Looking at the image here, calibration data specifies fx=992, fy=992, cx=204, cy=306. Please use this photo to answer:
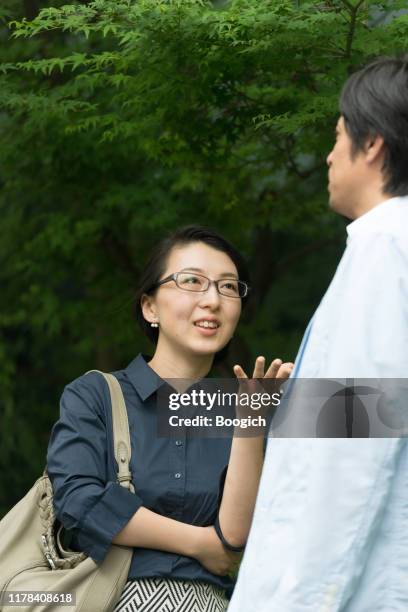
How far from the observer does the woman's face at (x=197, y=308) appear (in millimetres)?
2684

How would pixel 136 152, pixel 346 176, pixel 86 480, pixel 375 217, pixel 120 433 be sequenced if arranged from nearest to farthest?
pixel 375 217
pixel 346 176
pixel 86 480
pixel 120 433
pixel 136 152

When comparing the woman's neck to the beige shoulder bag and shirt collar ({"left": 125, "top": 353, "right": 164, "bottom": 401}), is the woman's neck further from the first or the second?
the beige shoulder bag

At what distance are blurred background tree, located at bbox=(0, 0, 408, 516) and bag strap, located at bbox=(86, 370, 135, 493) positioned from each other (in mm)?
1518

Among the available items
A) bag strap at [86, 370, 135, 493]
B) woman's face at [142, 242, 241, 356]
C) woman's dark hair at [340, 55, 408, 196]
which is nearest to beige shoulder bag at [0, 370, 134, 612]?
bag strap at [86, 370, 135, 493]

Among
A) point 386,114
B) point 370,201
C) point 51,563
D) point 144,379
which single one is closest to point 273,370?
point 370,201

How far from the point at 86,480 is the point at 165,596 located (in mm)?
343

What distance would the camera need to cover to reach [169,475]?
2502mm

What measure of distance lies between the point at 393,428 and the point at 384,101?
616 mm

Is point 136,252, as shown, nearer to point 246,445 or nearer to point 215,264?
point 215,264

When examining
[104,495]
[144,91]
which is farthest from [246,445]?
[144,91]

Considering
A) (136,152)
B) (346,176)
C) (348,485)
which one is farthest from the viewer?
(136,152)

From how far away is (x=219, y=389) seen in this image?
2.75 m

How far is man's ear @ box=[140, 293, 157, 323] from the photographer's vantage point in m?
2.85

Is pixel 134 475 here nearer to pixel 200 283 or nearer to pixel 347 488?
pixel 200 283
